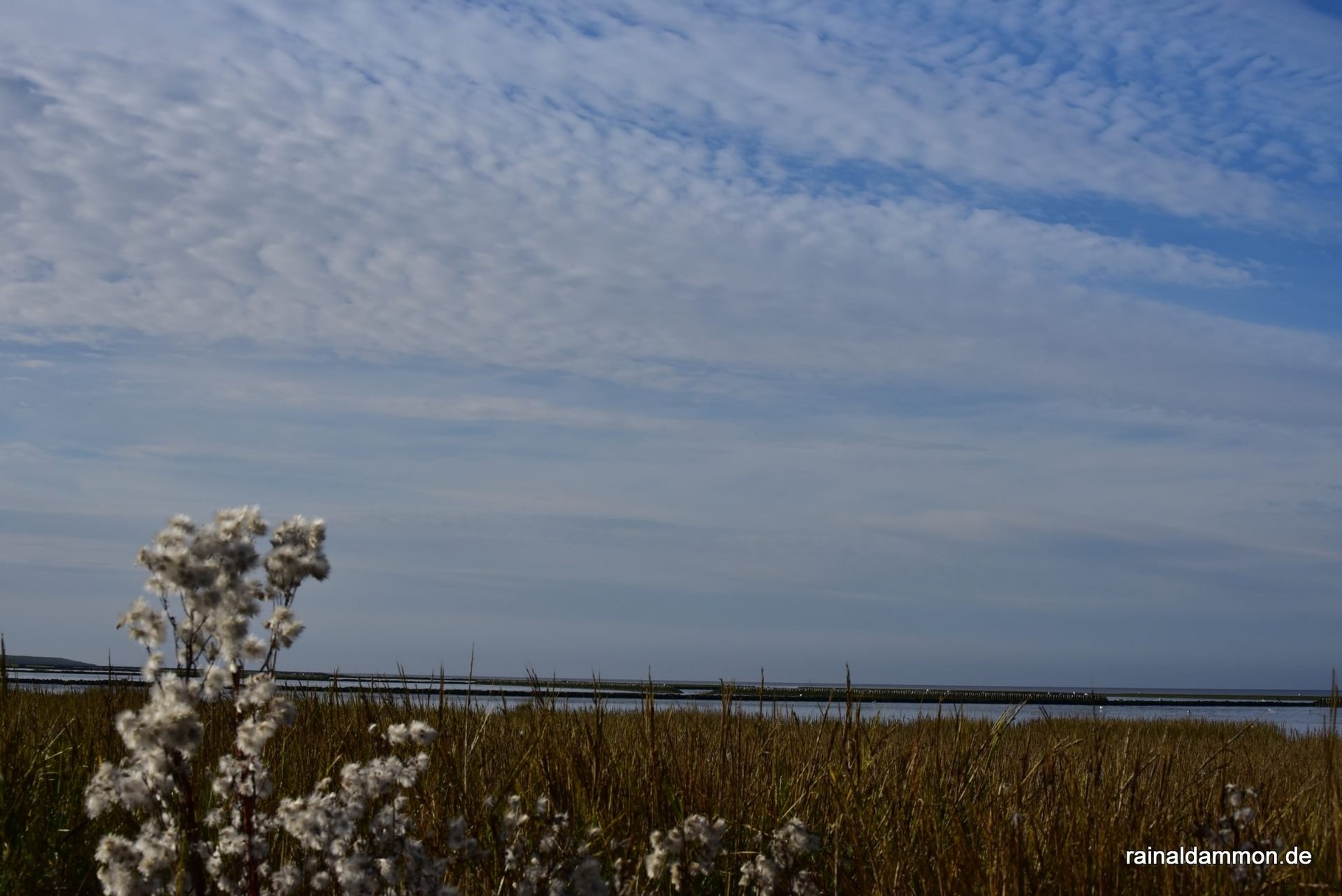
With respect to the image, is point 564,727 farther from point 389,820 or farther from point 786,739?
point 389,820

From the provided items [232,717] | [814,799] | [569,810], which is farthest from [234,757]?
[814,799]

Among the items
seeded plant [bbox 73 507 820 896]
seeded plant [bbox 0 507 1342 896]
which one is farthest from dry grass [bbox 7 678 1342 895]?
seeded plant [bbox 73 507 820 896]

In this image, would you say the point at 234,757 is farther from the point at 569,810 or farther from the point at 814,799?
the point at 814,799

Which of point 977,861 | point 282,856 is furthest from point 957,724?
point 282,856

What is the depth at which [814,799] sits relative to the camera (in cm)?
618

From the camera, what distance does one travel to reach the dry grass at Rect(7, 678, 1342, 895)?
15.1 ft

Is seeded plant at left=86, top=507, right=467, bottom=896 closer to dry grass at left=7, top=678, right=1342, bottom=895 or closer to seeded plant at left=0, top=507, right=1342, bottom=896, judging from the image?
seeded plant at left=0, top=507, right=1342, bottom=896

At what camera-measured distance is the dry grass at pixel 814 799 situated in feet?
15.1

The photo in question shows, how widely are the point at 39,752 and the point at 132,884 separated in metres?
4.92

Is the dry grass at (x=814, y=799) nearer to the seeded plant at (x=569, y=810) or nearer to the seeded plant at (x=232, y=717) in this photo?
the seeded plant at (x=569, y=810)

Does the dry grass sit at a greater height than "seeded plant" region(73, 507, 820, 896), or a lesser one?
lesser

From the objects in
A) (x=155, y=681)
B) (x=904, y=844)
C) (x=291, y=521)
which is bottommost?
(x=904, y=844)

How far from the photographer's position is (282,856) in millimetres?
4852

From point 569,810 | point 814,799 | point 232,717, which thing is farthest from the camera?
point 814,799
